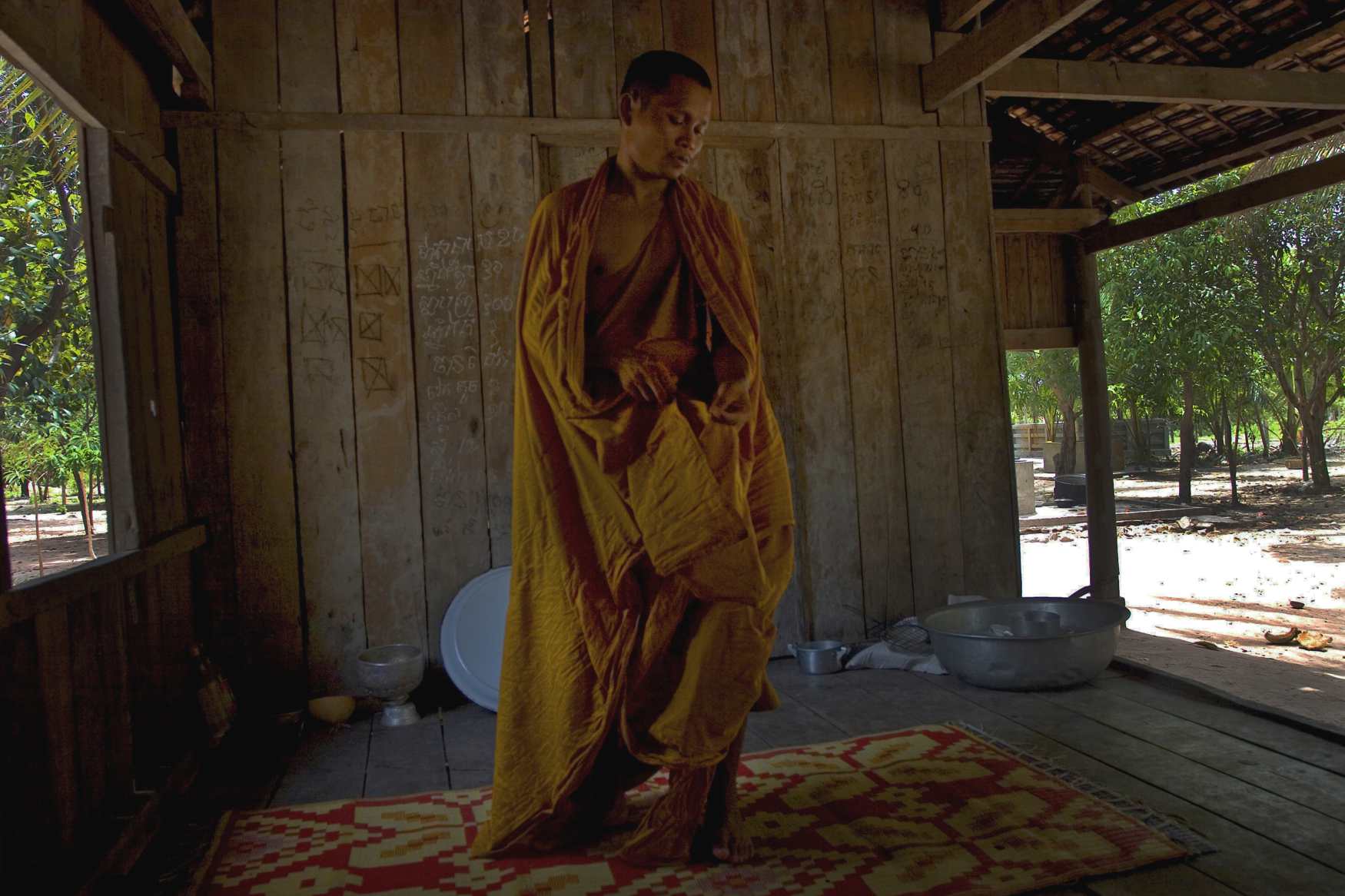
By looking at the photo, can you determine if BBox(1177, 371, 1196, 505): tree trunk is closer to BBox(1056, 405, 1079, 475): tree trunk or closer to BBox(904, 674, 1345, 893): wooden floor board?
BBox(1056, 405, 1079, 475): tree trunk

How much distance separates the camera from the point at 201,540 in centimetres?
366

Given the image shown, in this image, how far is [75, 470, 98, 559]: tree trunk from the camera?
9.29 ft

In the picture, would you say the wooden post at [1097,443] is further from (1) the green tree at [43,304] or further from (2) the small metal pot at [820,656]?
(1) the green tree at [43,304]

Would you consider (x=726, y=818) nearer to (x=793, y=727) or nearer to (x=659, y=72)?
(x=793, y=727)

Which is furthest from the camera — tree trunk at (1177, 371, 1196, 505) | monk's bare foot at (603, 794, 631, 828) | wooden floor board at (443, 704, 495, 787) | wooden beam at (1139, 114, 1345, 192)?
tree trunk at (1177, 371, 1196, 505)

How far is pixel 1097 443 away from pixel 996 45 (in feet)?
15.4

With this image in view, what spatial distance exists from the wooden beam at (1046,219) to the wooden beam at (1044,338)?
0.88 m

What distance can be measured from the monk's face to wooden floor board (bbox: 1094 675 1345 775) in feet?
8.28

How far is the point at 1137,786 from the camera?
268 centimetres

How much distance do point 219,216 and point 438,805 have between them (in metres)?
2.52

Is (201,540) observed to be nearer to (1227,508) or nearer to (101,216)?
(101,216)

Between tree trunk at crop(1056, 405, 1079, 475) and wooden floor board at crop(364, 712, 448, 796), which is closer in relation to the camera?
wooden floor board at crop(364, 712, 448, 796)

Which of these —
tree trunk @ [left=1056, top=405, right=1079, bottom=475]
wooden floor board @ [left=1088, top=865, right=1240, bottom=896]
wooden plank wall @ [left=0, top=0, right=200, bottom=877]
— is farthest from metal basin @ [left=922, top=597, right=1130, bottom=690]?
tree trunk @ [left=1056, top=405, right=1079, bottom=475]

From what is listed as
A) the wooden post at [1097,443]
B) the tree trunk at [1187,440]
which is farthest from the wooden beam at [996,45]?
the tree trunk at [1187,440]
